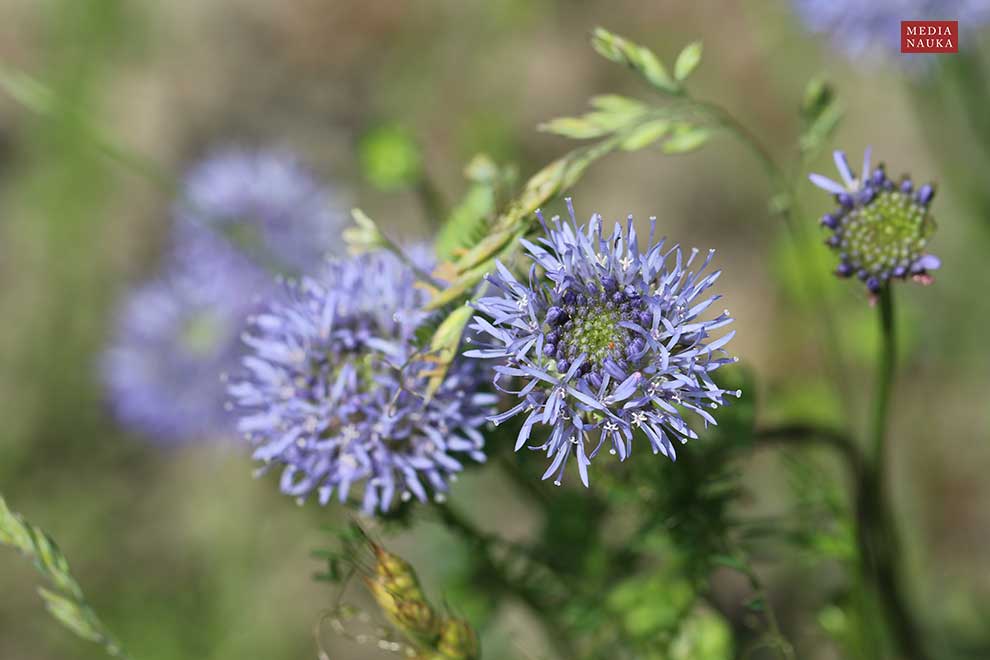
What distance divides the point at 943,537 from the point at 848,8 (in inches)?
99.7

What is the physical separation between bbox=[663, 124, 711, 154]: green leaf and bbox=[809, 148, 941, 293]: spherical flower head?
25cm

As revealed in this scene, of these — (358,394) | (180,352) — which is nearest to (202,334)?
(180,352)

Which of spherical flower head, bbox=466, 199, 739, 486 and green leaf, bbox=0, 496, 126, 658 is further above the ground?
spherical flower head, bbox=466, 199, 739, 486

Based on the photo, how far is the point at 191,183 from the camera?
4.81 meters

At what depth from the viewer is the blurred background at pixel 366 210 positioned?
15.7ft

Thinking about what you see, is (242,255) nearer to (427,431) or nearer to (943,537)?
(427,431)

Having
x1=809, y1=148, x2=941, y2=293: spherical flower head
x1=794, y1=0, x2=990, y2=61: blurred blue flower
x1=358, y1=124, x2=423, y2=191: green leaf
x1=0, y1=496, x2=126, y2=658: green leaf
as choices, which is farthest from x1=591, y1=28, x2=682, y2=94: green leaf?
x1=794, y1=0, x2=990, y2=61: blurred blue flower

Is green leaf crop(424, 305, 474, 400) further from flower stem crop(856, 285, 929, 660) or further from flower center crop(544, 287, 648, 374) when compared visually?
flower stem crop(856, 285, 929, 660)

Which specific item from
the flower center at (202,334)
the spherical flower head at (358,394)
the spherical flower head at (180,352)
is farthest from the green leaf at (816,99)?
the flower center at (202,334)

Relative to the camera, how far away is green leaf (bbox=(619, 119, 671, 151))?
6.88ft

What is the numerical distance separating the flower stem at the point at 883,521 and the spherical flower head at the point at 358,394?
0.93 meters

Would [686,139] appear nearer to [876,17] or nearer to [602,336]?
[602,336]

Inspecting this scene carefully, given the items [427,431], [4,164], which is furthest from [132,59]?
[427,431]

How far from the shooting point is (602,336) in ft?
5.94
